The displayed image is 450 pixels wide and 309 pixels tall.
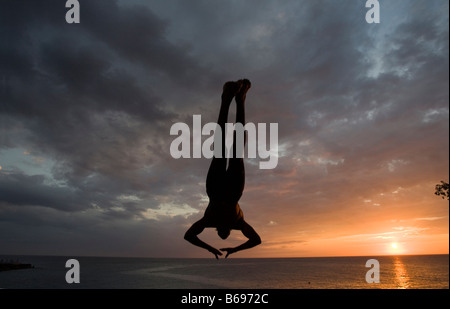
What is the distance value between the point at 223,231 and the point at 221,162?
1.47 meters

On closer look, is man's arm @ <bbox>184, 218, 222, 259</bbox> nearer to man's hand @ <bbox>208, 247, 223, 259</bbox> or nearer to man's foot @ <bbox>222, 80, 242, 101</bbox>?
man's hand @ <bbox>208, 247, 223, 259</bbox>

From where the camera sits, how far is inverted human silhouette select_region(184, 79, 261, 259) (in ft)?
18.8

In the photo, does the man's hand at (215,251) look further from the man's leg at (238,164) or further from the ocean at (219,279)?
the ocean at (219,279)

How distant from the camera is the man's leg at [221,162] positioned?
224 inches

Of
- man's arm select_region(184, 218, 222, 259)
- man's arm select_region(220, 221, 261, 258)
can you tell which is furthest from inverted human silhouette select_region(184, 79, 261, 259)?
man's arm select_region(220, 221, 261, 258)

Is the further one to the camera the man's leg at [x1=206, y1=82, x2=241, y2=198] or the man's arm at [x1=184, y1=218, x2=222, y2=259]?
the man's arm at [x1=184, y1=218, x2=222, y2=259]

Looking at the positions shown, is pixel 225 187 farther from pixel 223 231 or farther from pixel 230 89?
pixel 230 89

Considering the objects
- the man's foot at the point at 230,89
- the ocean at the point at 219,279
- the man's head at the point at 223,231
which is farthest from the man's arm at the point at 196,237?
the ocean at the point at 219,279

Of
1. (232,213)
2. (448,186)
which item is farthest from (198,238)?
(448,186)
